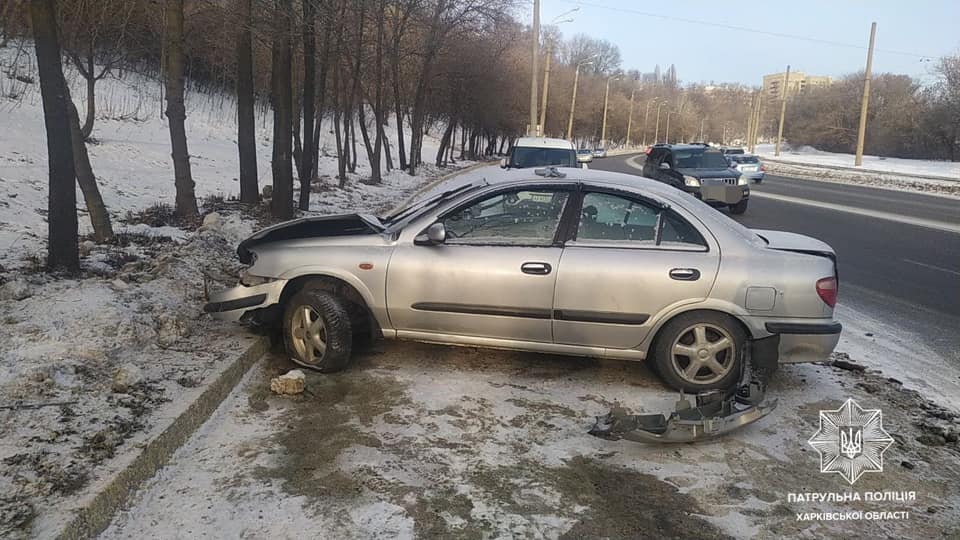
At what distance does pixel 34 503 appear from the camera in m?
2.97

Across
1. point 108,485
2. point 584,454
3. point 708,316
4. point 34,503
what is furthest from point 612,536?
point 34,503

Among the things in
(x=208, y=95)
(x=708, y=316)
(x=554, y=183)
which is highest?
(x=208, y=95)

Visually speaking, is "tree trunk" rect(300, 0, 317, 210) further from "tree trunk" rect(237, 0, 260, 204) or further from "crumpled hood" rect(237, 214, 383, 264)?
"crumpled hood" rect(237, 214, 383, 264)

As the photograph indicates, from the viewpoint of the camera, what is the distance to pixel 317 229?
5.38 meters

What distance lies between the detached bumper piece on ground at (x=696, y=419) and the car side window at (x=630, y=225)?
106cm

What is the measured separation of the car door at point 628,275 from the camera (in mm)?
4691

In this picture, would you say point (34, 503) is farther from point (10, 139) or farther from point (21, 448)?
point (10, 139)

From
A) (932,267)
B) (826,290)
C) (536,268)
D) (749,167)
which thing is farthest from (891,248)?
(749,167)

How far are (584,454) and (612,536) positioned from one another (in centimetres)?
84

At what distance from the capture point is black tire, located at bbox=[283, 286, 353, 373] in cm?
499

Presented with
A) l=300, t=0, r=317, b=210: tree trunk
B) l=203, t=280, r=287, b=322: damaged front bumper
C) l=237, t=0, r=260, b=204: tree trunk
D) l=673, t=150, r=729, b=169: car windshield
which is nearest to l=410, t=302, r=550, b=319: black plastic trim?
l=203, t=280, r=287, b=322: damaged front bumper

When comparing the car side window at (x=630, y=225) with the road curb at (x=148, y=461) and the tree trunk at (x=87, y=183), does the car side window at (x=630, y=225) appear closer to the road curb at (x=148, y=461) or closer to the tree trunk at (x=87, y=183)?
the road curb at (x=148, y=461)

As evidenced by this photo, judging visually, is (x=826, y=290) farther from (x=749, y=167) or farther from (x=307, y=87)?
(x=749, y=167)

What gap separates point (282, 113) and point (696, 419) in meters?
9.54
